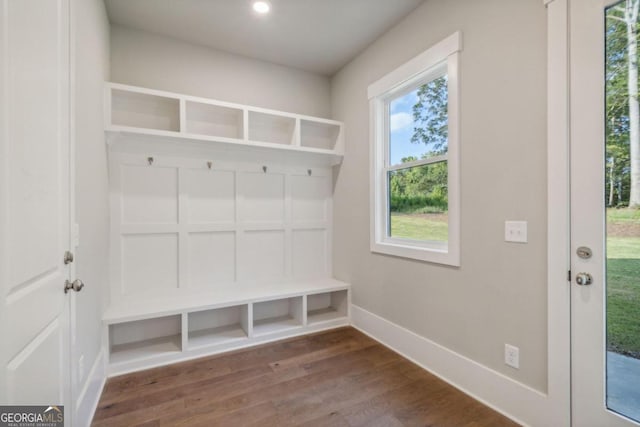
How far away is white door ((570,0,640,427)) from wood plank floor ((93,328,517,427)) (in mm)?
554

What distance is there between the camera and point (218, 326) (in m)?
2.88

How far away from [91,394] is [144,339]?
2.78 ft

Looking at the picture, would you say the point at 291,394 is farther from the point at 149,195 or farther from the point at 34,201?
the point at 149,195

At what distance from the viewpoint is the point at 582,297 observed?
1.44 m

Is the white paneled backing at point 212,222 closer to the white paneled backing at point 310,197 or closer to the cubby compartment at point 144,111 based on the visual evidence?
the white paneled backing at point 310,197

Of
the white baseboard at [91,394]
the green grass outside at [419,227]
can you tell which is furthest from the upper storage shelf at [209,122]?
the white baseboard at [91,394]

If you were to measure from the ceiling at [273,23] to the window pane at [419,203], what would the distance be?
4.24 ft

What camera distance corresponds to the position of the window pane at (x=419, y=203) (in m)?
2.28

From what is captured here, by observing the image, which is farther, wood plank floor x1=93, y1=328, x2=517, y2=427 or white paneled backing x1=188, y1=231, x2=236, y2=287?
white paneled backing x1=188, y1=231, x2=236, y2=287

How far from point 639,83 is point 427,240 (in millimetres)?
1465

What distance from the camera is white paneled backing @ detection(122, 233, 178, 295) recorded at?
252cm

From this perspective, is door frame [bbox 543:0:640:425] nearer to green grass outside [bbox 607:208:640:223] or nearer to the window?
green grass outside [bbox 607:208:640:223]

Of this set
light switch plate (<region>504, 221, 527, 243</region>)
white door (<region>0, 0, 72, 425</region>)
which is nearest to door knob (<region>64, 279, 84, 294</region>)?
white door (<region>0, 0, 72, 425</region>)

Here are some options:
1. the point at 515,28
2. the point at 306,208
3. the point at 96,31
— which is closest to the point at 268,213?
the point at 306,208
